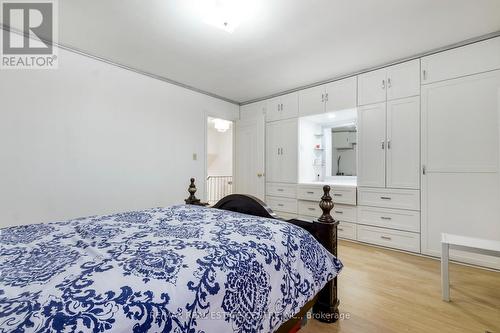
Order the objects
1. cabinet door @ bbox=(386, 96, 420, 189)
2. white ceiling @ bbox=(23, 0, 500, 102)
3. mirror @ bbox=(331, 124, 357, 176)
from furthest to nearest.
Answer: mirror @ bbox=(331, 124, 357, 176), cabinet door @ bbox=(386, 96, 420, 189), white ceiling @ bbox=(23, 0, 500, 102)

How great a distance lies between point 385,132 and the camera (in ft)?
10.1

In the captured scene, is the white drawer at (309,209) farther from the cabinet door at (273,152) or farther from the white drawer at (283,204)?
the cabinet door at (273,152)

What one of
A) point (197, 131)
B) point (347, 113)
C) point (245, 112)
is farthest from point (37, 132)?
point (347, 113)

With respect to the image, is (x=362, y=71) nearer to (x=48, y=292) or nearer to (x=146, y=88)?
(x=146, y=88)

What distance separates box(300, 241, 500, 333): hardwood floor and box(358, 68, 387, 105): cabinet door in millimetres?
2038

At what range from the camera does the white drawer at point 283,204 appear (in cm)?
400

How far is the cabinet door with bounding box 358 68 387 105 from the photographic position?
10.2 feet

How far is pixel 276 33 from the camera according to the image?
94.8 inches

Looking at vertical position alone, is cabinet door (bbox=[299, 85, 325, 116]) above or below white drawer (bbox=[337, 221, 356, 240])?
above

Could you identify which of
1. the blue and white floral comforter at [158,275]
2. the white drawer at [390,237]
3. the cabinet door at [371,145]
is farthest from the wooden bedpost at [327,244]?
the cabinet door at [371,145]

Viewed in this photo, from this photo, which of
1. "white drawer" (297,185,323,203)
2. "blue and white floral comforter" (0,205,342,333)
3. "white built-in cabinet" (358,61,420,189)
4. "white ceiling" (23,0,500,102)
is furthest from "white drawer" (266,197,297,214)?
"blue and white floral comforter" (0,205,342,333)

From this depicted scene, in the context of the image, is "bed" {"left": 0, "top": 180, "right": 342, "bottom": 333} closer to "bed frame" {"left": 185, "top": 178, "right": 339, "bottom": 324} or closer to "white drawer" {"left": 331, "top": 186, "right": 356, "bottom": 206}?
"bed frame" {"left": 185, "top": 178, "right": 339, "bottom": 324}

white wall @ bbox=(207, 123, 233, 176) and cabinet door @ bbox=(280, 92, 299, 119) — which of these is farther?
white wall @ bbox=(207, 123, 233, 176)

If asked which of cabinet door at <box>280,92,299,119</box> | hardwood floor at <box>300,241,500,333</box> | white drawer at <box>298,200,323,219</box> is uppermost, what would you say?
cabinet door at <box>280,92,299,119</box>
